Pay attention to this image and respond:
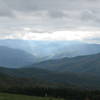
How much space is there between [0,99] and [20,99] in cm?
410

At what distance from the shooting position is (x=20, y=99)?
155ft

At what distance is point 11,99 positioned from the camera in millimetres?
46156

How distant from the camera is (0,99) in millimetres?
44281

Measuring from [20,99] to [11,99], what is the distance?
1.71 meters

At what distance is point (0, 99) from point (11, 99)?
243cm

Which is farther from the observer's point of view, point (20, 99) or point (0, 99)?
point (20, 99)
